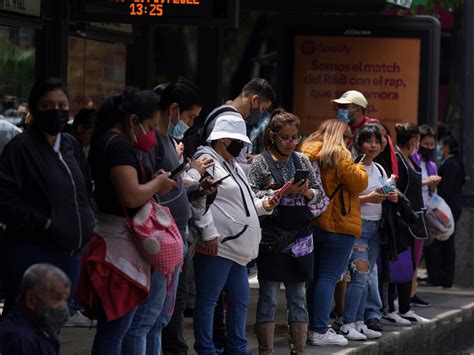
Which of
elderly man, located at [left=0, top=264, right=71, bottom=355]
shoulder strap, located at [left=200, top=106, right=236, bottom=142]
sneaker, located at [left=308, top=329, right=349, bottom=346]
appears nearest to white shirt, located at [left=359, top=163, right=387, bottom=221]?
sneaker, located at [left=308, top=329, right=349, bottom=346]

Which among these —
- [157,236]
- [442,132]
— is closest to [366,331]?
[157,236]

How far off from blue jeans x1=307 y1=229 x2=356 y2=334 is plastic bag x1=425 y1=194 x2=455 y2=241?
10.9ft

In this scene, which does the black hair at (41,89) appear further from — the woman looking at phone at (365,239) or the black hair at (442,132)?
the black hair at (442,132)

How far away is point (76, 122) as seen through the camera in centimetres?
958

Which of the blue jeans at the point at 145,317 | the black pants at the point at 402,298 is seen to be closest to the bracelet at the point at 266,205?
the blue jeans at the point at 145,317

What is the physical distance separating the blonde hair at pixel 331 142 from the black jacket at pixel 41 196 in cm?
318

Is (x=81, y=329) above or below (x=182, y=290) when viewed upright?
below

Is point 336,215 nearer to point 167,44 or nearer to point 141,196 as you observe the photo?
point 141,196

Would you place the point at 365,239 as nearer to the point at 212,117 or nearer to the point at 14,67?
the point at 212,117

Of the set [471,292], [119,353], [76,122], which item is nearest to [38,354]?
[119,353]

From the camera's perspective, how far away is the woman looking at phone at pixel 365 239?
401 inches

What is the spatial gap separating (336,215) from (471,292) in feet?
18.4

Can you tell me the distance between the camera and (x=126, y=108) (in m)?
7.04

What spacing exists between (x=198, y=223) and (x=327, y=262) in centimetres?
184
